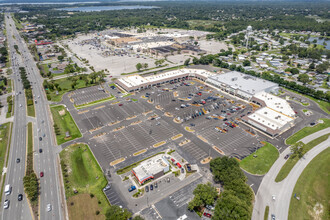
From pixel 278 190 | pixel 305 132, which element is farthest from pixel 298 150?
pixel 278 190

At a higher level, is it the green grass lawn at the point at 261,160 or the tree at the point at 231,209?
the tree at the point at 231,209

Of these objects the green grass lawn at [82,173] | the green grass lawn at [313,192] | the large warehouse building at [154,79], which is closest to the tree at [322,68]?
the large warehouse building at [154,79]

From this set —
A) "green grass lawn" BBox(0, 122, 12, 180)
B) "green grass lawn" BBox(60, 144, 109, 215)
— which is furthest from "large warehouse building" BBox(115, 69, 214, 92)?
"green grass lawn" BBox(0, 122, 12, 180)

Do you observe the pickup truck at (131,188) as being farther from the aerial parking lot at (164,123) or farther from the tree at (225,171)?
the tree at (225,171)

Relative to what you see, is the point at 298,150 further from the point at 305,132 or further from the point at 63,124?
the point at 63,124

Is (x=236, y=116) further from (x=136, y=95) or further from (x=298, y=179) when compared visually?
(x=136, y=95)
